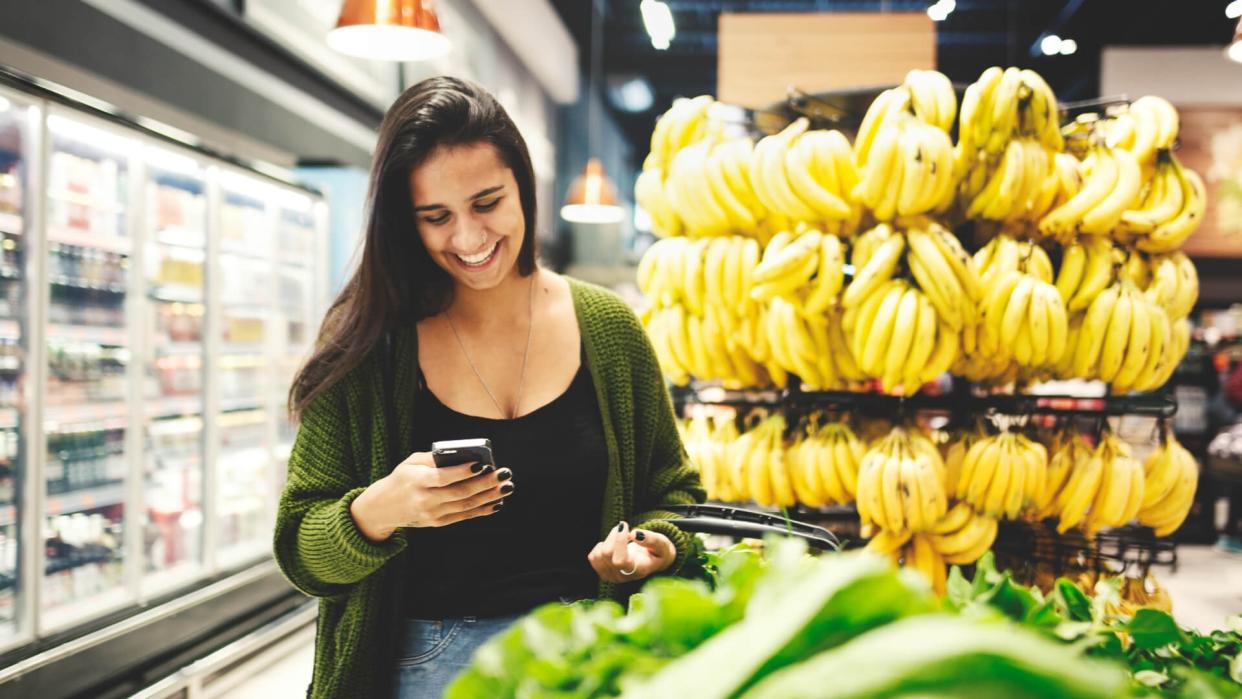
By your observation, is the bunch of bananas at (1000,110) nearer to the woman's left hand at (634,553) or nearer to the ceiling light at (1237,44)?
the woman's left hand at (634,553)

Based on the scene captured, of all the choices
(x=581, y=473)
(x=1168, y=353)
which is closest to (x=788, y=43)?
(x=1168, y=353)

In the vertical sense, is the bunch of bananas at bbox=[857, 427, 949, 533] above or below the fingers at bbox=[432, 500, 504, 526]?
below

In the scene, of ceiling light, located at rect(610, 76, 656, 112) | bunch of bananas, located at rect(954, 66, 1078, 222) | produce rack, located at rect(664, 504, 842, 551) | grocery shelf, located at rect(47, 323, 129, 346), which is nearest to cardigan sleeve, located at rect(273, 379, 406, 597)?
produce rack, located at rect(664, 504, 842, 551)

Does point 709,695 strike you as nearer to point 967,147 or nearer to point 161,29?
point 967,147

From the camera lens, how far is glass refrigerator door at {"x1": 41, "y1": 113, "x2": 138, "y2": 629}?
3.36 meters

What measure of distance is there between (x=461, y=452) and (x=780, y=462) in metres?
1.25

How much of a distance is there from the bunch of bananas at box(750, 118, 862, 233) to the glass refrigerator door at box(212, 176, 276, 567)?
338 centimetres

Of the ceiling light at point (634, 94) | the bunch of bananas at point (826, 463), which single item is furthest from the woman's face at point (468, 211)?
the ceiling light at point (634, 94)

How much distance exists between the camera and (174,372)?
167 inches

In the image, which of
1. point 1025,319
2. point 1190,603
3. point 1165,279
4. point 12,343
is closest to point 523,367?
point 1025,319

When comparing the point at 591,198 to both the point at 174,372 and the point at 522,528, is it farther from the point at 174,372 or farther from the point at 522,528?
the point at 522,528

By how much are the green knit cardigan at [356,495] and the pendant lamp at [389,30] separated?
1772mm

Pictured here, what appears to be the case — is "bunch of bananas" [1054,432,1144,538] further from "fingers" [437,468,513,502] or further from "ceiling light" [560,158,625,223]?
"ceiling light" [560,158,625,223]

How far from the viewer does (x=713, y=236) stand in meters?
2.32
